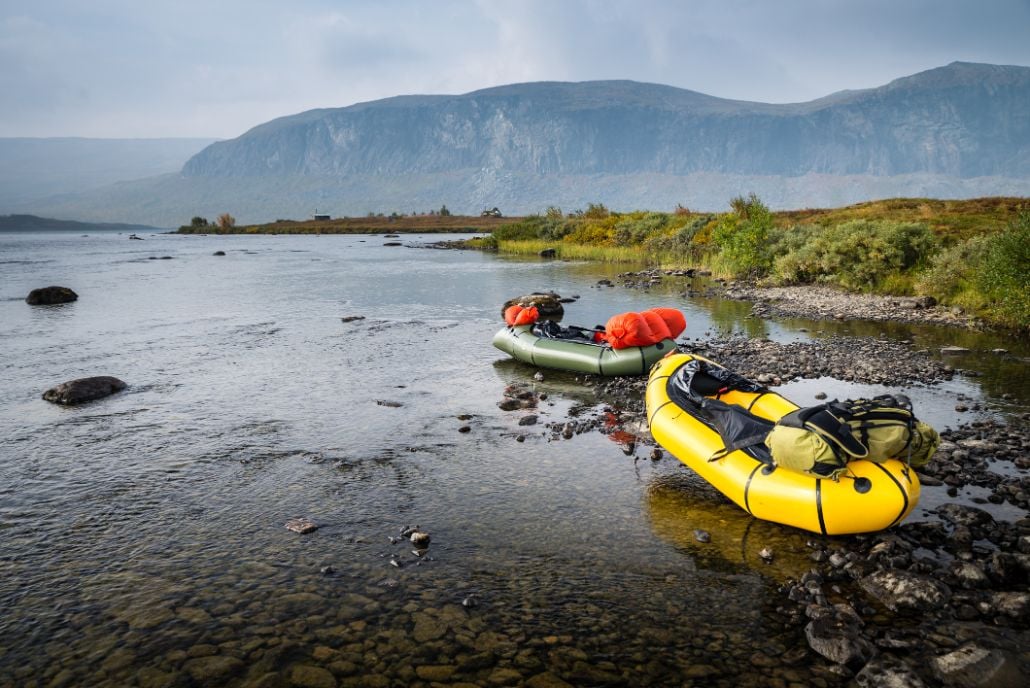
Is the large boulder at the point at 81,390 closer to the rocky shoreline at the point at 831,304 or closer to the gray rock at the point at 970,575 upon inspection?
the gray rock at the point at 970,575

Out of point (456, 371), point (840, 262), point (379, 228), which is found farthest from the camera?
point (379, 228)

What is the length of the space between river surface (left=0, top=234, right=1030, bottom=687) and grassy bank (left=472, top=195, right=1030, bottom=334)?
9.60 feet

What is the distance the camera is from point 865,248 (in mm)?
27734

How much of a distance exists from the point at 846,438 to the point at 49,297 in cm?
3554

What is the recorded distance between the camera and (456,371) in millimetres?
17266

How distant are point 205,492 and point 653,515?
6.74 m

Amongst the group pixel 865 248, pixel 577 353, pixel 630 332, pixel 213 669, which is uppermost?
pixel 865 248

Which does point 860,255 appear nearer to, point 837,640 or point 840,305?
point 840,305

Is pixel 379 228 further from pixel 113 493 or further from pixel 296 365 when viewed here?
pixel 113 493

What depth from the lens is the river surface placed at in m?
6.19

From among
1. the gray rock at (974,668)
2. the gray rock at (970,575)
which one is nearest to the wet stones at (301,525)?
the gray rock at (974,668)

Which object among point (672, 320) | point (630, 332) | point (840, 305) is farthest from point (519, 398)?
point (840, 305)

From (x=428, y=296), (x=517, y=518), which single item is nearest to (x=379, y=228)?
(x=428, y=296)

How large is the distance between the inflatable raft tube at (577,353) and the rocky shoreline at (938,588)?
421 centimetres
